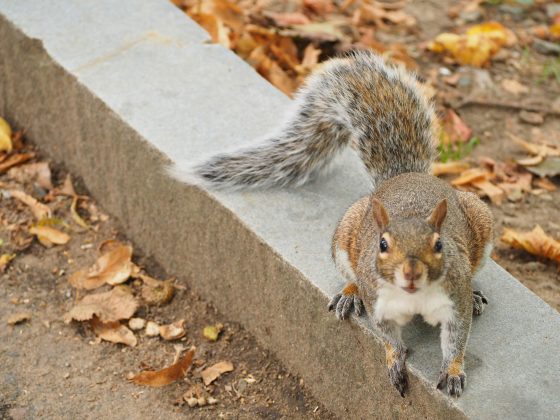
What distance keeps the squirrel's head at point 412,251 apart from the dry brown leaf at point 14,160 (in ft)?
6.83

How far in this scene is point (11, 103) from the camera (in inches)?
160

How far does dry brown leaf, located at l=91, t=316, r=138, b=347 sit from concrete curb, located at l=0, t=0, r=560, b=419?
0.30 m

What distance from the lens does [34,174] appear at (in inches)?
152

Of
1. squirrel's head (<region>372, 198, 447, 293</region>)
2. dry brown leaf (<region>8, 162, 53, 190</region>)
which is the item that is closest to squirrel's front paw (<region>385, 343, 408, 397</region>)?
squirrel's head (<region>372, 198, 447, 293</region>)

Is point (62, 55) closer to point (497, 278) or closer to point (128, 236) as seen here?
point (128, 236)

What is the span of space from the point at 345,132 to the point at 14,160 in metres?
1.48

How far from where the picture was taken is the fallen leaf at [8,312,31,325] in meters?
3.23

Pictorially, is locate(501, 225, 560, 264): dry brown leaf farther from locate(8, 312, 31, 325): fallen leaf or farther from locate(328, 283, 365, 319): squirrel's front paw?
locate(8, 312, 31, 325): fallen leaf

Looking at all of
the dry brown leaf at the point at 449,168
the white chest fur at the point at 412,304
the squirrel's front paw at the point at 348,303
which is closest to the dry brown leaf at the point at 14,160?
the dry brown leaf at the point at 449,168

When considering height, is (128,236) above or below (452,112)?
below

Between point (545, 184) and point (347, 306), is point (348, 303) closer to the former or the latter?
point (347, 306)

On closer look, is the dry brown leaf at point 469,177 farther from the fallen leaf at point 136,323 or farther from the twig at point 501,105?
the fallen leaf at point 136,323

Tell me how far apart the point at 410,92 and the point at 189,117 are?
0.87m

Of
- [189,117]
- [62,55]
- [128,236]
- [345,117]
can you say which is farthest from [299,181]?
[62,55]
